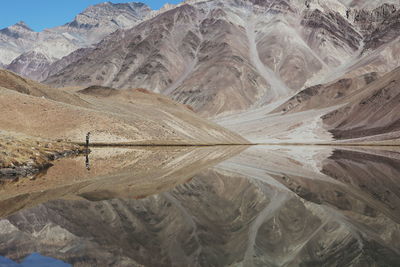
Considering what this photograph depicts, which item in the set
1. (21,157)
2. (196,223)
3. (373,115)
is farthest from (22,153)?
(373,115)

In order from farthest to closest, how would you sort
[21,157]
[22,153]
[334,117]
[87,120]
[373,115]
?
[334,117]
[373,115]
[87,120]
[22,153]
[21,157]

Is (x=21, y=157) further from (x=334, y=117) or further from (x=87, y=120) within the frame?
(x=334, y=117)

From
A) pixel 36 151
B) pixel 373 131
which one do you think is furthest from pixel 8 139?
pixel 373 131

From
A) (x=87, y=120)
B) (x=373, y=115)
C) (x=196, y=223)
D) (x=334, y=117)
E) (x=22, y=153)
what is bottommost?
(x=373, y=115)

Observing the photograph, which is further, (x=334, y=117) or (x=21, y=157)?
(x=334, y=117)

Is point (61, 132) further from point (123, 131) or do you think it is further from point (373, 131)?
point (373, 131)

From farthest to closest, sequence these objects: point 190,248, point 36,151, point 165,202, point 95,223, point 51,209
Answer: point 36,151
point 165,202
point 51,209
point 95,223
point 190,248

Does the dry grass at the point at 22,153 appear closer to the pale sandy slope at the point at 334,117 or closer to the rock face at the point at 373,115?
the pale sandy slope at the point at 334,117
